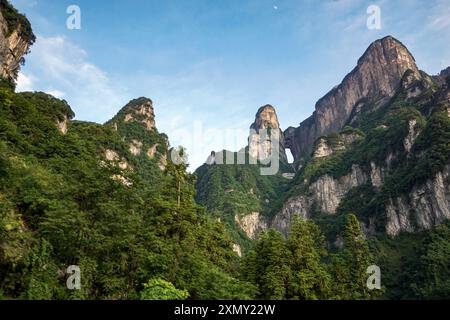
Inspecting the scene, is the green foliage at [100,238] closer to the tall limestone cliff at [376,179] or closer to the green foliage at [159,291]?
the green foliage at [159,291]

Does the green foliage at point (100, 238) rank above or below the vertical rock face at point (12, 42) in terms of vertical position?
below

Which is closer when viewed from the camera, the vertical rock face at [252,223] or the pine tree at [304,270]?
the pine tree at [304,270]

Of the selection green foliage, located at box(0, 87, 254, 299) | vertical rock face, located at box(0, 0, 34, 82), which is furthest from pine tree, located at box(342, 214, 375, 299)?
vertical rock face, located at box(0, 0, 34, 82)

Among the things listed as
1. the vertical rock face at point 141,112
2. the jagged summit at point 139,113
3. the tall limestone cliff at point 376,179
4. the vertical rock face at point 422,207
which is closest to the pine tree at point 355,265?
the vertical rock face at point 422,207

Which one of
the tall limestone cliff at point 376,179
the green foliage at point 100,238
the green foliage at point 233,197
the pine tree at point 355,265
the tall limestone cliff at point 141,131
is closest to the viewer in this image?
the green foliage at point 100,238

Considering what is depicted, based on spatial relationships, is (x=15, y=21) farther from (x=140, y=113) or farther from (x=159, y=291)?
(x=140, y=113)

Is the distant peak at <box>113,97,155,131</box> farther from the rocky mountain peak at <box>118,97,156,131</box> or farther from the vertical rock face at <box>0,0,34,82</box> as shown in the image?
the vertical rock face at <box>0,0,34,82</box>
